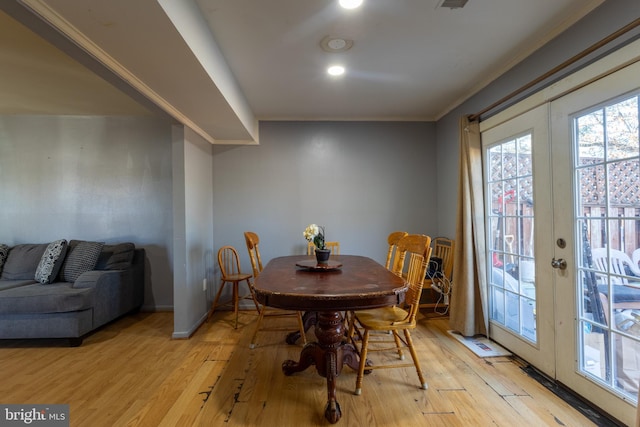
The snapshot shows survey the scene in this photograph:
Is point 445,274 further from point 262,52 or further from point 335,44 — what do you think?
point 262,52

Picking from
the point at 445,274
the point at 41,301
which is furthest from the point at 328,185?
the point at 41,301

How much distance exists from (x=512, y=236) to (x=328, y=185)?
2.09 meters

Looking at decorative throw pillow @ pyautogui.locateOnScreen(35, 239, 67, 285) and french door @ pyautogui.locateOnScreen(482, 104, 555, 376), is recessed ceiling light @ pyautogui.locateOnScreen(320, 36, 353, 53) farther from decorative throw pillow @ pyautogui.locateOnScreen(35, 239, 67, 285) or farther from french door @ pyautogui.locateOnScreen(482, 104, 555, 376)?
decorative throw pillow @ pyautogui.locateOnScreen(35, 239, 67, 285)

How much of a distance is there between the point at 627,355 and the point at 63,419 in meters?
3.22

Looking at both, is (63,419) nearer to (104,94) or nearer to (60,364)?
(60,364)

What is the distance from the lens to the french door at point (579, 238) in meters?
1.54

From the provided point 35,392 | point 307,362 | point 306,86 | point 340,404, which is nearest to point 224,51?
point 306,86

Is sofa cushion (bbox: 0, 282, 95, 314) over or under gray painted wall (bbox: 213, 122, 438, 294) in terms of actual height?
under

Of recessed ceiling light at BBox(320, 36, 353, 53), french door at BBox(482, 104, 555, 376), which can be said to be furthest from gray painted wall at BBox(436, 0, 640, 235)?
recessed ceiling light at BBox(320, 36, 353, 53)

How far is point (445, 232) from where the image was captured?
3557mm

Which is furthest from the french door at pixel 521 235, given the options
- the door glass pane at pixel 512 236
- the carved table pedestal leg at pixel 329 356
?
the carved table pedestal leg at pixel 329 356

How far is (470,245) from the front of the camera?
271 cm

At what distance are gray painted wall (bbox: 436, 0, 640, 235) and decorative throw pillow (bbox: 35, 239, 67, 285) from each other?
438 cm

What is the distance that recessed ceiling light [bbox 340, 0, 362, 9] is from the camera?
1.63m
